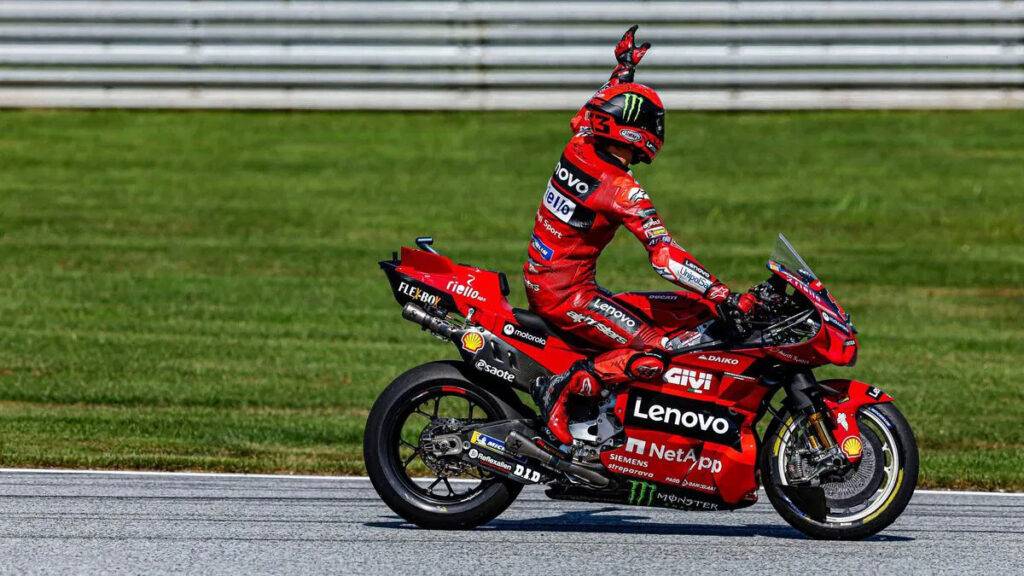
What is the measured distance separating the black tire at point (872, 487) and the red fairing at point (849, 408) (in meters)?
0.04

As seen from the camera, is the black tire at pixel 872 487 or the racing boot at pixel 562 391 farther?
the racing boot at pixel 562 391

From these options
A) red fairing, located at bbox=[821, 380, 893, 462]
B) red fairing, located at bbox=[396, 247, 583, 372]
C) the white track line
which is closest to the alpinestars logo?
red fairing, located at bbox=[396, 247, 583, 372]

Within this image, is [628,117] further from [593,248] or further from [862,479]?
[862,479]

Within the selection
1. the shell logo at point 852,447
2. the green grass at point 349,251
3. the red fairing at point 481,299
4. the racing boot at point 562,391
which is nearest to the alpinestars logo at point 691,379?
the racing boot at point 562,391

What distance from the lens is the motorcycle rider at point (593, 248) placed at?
295 inches

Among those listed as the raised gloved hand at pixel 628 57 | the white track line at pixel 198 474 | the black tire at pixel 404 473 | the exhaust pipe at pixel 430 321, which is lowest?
the white track line at pixel 198 474

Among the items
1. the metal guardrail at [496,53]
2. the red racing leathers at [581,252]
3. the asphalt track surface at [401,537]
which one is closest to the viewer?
the asphalt track surface at [401,537]

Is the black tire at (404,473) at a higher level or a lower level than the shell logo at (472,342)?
lower

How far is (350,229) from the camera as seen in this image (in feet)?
54.4

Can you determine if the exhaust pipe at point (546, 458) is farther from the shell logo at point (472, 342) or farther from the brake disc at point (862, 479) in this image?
the brake disc at point (862, 479)

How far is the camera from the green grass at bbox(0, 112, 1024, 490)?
35.6ft

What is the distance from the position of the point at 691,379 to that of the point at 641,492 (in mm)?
566

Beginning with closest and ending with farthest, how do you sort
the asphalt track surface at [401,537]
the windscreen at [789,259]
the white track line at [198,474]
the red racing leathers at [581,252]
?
the asphalt track surface at [401,537]
the windscreen at [789,259]
the red racing leathers at [581,252]
the white track line at [198,474]

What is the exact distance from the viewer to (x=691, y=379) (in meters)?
7.55
